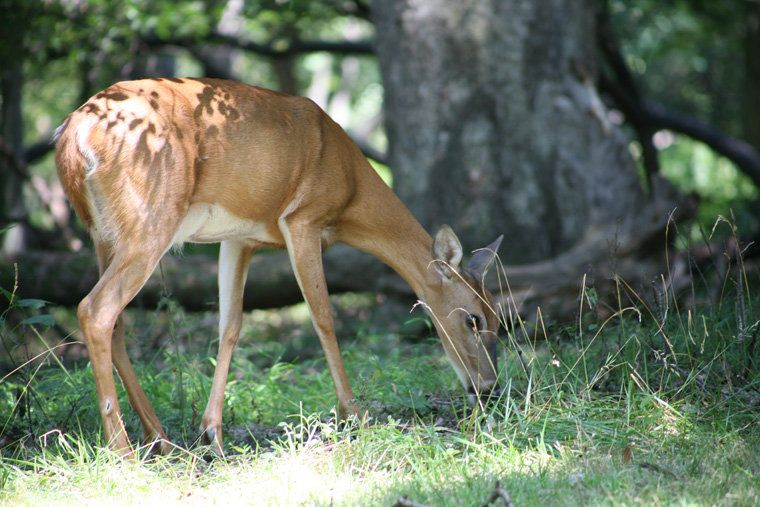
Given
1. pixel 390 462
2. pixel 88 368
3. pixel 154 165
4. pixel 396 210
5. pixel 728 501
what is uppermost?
pixel 154 165

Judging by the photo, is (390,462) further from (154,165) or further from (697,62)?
(697,62)

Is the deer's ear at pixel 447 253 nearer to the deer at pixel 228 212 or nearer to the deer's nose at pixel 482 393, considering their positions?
the deer at pixel 228 212

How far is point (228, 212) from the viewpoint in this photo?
4.21 metres

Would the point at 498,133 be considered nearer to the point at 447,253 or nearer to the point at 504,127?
the point at 504,127

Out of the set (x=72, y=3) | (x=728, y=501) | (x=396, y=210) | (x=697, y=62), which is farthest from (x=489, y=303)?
(x=697, y=62)

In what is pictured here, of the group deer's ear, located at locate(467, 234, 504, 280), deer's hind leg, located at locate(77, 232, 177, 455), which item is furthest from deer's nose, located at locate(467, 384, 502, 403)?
deer's hind leg, located at locate(77, 232, 177, 455)

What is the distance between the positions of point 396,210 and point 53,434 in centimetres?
237

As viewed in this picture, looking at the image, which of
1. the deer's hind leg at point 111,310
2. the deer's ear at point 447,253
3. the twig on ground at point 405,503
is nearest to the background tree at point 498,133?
the deer's ear at point 447,253

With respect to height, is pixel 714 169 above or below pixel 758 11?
below

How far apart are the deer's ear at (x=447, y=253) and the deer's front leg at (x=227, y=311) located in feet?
3.85

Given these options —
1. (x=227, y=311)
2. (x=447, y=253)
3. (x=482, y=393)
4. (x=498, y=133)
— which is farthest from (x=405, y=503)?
(x=498, y=133)

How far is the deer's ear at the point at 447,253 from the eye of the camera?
4457 mm

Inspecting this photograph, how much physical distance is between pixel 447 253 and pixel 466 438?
1.25m

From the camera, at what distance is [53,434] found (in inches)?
161
